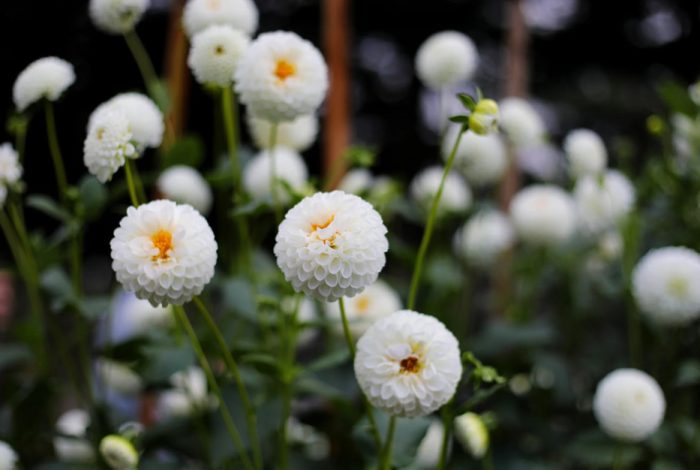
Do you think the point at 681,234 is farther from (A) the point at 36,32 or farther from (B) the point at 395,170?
(A) the point at 36,32

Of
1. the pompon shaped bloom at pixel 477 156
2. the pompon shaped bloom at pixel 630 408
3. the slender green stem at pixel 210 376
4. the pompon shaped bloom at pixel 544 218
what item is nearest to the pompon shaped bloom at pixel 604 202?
the pompon shaped bloom at pixel 544 218

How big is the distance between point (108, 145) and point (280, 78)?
0.20 metres

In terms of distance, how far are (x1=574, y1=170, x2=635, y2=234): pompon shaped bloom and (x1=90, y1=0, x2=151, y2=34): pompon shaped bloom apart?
2.55 feet

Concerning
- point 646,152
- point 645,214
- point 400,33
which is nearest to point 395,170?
point 400,33

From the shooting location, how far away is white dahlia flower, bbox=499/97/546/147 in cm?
115

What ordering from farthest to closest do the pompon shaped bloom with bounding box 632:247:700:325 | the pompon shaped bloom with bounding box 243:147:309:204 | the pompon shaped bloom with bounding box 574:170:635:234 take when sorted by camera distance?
1. the pompon shaped bloom with bounding box 574:170:635:234
2. the pompon shaped bloom with bounding box 243:147:309:204
3. the pompon shaped bloom with bounding box 632:247:700:325

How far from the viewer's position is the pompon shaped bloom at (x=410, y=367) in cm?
61

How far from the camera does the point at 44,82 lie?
0.81 metres

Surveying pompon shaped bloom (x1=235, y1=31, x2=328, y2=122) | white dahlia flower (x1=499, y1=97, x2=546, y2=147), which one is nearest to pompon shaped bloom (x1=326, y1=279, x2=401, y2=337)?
white dahlia flower (x1=499, y1=97, x2=546, y2=147)

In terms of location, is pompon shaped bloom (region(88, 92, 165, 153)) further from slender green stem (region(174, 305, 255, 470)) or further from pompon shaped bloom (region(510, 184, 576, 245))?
pompon shaped bloom (region(510, 184, 576, 245))

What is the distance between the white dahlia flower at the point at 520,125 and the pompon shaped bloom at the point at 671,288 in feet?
0.85

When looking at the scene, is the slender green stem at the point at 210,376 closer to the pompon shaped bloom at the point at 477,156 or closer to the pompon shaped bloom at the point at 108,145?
the pompon shaped bloom at the point at 108,145

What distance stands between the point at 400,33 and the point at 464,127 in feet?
8.75

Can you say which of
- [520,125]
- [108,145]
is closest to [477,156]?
[520,125]
